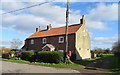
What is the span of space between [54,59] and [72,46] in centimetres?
928

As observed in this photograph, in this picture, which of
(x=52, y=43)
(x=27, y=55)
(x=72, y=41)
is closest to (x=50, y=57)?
(x=27, y=55)

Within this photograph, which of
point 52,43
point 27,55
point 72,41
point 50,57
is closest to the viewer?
point 50,57

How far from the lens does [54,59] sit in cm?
2073

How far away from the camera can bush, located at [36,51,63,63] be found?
2048 cm

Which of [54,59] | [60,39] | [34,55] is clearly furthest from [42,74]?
[60,39]

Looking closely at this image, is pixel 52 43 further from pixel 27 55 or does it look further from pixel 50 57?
pixel 50 57

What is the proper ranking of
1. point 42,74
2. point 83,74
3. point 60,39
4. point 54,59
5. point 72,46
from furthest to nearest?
1. point 60,39
2. point 72,46
3. point 54,59
4. point 83,74
5. point 42,74

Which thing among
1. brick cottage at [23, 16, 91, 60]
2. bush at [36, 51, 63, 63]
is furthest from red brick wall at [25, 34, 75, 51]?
bush at [36, 51, 63, 63]

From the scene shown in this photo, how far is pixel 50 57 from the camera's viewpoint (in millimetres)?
21250

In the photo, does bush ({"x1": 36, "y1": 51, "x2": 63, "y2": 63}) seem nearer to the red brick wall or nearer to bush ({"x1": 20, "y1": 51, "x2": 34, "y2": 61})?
bush ({"x1": 20, "y1": 51, "x2": 34, "y2": 61})

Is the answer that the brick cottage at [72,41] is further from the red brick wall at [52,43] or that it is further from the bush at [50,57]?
the bush at [50,57]

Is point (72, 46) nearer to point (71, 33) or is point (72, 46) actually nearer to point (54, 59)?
point (71, 33)

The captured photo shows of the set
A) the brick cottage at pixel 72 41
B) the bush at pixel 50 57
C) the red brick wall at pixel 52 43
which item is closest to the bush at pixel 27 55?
the bush at pixel 50 57

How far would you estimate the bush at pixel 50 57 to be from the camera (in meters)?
20.5
